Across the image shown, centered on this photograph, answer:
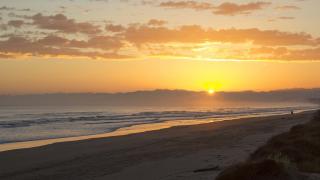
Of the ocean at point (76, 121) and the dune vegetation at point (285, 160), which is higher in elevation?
the ocean at point (76, 121)

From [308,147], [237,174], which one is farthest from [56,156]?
[237,174]

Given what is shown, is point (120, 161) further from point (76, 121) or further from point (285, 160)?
point (76, 121)

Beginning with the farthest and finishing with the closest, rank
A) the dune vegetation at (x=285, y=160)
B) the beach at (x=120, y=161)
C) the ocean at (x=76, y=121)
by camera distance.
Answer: the ocean at (x=76, y=121) → the beach at (x=120, y=161) → the dune vegetation at (x=285, y=160)

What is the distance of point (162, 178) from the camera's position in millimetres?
13383

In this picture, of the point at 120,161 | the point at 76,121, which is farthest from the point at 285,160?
the point at 76,121

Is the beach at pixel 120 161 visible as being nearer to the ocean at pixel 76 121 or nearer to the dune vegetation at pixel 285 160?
the dune vegetation at pixel 285 160

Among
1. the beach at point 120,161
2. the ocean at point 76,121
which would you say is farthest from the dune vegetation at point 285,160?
the ocean at point 76,121

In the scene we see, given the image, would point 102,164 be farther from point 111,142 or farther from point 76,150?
point 111,142

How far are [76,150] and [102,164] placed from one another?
19.4ft

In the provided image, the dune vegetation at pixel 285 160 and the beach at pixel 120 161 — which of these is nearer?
the dune vegetation at pixel 285 160

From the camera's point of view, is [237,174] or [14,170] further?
[14,170]

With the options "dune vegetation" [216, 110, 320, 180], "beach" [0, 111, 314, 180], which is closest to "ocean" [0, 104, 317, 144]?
"beach" [0, 111, 314, 180]

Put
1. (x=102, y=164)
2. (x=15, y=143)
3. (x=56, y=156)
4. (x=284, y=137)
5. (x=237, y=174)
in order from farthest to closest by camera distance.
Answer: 1. (x=15, y=143)
2. (x=56, y=156)
3. (x=102, y=164)
4. (x=284, y=137)
5. (x=237, y=174)

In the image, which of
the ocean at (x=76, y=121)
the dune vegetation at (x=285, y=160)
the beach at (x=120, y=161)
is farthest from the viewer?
the ocean at (x=76, y=121)
